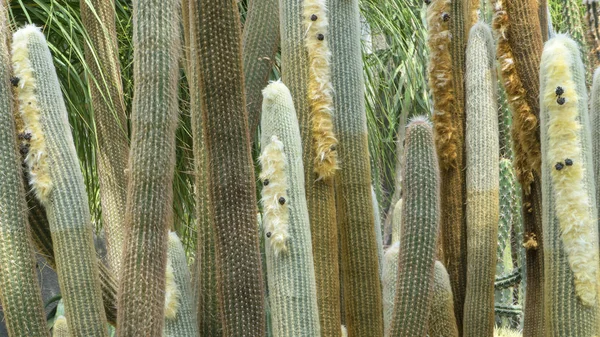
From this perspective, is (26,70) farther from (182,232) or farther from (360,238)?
(182,232)

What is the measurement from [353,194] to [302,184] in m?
0.33

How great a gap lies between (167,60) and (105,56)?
1.34 metres

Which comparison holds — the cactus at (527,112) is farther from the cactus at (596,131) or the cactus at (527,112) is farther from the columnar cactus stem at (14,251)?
the columnar cactus stem at (14,251)

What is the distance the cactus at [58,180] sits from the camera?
8.47ft

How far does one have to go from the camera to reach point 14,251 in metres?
2.55

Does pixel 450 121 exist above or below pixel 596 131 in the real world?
above

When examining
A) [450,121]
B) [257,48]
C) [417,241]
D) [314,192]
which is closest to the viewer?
[417,241]

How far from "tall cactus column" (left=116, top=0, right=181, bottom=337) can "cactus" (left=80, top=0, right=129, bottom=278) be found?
1080 millimetres

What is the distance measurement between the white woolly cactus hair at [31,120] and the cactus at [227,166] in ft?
1.83

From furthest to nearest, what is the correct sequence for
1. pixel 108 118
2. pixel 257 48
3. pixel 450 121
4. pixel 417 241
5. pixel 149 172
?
pixel 108 118
pixel 450 121
pixel 257 48
pixel 417 241
pixel 149 172

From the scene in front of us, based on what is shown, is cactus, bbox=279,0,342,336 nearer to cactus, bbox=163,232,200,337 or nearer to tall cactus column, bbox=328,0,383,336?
tall cactus column, bbox=328,0,383,336

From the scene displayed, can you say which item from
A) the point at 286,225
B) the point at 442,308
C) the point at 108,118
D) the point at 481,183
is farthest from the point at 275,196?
the point at 108,118

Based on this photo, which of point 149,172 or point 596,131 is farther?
point 596,131

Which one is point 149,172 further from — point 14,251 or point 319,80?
point 319,80
